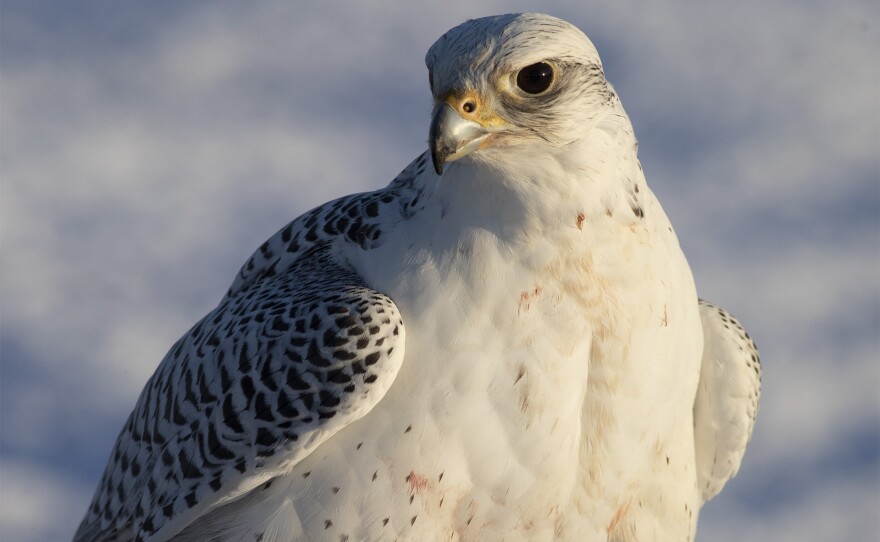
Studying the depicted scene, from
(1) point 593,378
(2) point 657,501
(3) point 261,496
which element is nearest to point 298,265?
(3) point 261,496

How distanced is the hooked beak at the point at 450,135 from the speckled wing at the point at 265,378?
75 centimetres

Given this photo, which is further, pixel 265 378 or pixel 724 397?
pixel 724 397

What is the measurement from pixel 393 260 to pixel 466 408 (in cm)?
75

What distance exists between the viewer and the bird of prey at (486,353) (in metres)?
4.87

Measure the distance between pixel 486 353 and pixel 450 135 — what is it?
0.93 meters

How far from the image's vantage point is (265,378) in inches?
208

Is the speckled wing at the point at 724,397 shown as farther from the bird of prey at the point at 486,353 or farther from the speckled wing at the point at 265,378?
the speckled wing at the point at 265,378

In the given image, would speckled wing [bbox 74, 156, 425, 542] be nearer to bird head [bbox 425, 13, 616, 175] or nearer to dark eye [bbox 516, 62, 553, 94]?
bird head [bbox 425, 13, 616, 175]

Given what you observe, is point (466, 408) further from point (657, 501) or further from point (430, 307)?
point (657, 501)

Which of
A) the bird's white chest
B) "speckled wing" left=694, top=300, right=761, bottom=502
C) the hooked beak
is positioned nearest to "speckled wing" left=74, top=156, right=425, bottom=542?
the bird's white chest

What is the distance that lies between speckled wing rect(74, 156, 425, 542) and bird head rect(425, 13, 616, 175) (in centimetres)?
77

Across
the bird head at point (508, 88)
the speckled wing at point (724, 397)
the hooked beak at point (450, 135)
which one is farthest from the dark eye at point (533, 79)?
the speckled wing at point (724, 397)

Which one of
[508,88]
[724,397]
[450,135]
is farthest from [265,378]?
[724,397]

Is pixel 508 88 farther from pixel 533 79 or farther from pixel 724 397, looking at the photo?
pixel 724 397
